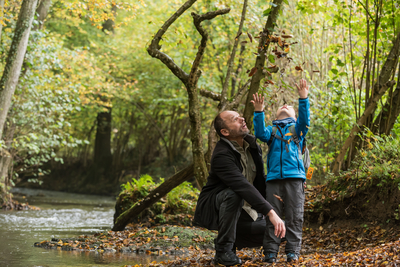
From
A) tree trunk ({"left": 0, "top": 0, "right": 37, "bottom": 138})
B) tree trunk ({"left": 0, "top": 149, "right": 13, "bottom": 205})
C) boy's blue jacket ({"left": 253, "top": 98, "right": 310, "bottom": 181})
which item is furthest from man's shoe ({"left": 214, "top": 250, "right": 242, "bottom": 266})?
tree trunk ({"left": 0, "top": 149, "right": 13, "bottom": 205})

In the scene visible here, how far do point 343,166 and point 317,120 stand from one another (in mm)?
2047

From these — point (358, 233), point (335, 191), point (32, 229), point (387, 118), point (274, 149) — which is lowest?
point (32, 229)

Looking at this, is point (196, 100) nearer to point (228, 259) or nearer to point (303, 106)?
point (303, 106)

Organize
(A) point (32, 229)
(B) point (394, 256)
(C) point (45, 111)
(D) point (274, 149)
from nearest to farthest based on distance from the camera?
(B) point (394, 256) → (D) point (274, 149) → (A) point (32, 229) → (C) point (45, 111)

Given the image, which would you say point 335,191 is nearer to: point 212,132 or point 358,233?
point 358,233

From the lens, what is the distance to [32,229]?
9.33 metres

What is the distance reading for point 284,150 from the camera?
4.64 meters

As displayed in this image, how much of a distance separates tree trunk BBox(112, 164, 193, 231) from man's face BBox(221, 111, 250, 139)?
108 inches

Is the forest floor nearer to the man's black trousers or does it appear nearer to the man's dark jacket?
the man's black trousers

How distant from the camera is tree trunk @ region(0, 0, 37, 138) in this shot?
1048 centimetres

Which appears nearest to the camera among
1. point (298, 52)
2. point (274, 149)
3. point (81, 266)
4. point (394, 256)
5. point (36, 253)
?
point (394, 256)

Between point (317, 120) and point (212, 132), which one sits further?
point (317, 120)

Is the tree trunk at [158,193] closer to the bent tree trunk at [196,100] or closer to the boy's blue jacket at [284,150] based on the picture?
the bent tree trunk at [196,100]

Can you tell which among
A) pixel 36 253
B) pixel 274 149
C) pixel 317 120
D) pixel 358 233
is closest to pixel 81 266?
pixel 36 253
